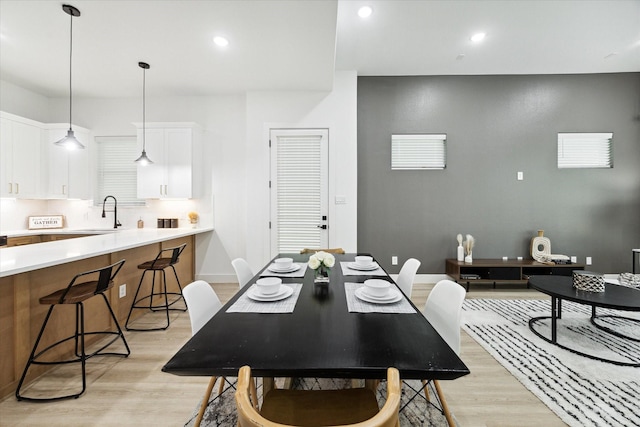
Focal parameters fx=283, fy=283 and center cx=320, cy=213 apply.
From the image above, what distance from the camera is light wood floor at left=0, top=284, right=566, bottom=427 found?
1.69 metres

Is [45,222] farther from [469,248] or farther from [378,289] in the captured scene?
[469,248]

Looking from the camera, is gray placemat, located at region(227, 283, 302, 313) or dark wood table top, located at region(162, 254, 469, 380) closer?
dark wood table top, located at region(162, 254, 469, 380)

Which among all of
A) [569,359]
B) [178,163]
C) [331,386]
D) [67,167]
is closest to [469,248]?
[569,359]

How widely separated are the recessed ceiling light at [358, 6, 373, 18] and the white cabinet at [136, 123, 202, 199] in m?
2.79

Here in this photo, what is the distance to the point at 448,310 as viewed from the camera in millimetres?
1617

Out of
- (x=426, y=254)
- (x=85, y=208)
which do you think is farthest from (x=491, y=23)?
(x=85, y=208)

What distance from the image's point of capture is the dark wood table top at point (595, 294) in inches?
88.1

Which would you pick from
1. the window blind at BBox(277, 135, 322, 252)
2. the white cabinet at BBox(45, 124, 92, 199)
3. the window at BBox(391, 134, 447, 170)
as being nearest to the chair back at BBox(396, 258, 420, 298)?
the window blind at BBox(277, 135, 322, 252)

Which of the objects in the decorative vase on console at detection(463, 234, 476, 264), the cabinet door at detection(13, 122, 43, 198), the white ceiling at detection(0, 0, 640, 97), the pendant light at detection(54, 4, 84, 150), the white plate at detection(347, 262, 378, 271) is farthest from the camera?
the decorative vase on console at detection(463, 234, 476, 264)

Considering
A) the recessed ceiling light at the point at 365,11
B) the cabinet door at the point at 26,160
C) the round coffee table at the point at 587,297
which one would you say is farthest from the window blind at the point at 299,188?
the cabinet door at the point at 26,160

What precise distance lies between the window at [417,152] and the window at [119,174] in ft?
13.9

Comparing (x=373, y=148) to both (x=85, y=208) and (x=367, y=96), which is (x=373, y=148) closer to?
(x=367, y=96)

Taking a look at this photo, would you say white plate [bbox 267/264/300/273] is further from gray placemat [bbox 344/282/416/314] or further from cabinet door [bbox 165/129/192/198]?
cabinet door [bbox 165/129/192/198]

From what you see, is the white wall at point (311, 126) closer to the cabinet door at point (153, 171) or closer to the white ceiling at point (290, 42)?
the white ceiling at point (290, 42)
